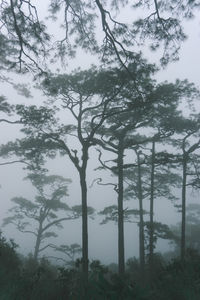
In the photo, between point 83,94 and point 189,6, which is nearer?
point 189,6

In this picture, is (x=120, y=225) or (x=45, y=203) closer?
(x=120, y=225)

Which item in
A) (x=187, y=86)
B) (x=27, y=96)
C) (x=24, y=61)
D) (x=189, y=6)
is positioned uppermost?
(x=27, y=96)

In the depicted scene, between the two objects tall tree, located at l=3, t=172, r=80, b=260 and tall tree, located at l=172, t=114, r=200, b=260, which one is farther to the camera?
tall tree, located at l=3, t=172, r=80, b=260

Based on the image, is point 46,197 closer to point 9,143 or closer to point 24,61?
point 9,143

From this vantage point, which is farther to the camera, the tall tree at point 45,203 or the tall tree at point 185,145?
the tall tree at point 45,203

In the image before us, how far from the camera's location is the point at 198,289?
3.89 m

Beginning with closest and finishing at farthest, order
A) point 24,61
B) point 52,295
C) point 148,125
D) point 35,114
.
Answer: point 52,295, point 24,61, point 35,114, point 148,125

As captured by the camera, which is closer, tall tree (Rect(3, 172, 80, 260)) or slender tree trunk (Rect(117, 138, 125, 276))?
slender tree trunk (Rect(117, 138, 125, 276))

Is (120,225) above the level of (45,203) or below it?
below

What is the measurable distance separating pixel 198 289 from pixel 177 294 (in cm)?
29

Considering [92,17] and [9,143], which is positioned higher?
[92,17]

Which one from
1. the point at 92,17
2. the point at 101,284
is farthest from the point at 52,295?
the point at 92,17

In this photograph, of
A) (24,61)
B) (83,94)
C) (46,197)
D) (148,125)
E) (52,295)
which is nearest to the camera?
(52,295)

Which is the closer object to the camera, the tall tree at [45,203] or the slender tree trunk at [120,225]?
the slender tree trunk at [120,225]
